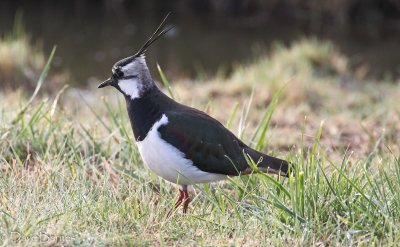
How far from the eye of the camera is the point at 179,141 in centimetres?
369

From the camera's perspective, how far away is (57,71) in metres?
9.97

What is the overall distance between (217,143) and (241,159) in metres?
0.15

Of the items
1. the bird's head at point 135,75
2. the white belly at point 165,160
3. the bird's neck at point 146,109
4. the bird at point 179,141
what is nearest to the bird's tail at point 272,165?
the bird at point 179,141

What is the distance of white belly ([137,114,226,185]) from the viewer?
11.9 feet

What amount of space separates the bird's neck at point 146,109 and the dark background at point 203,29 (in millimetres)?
6176

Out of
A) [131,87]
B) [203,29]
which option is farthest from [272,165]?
[203,29]

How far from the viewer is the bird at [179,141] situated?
3.66 meters

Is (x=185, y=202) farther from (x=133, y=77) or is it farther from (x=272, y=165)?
(x=133, y=77)

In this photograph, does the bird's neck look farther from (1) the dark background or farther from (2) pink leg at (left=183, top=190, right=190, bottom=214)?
(1) the dark background

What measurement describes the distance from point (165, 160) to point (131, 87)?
49 cm

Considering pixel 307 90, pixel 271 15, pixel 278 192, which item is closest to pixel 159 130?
pixel 278 192

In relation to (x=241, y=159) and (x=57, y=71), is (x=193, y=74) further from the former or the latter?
(x=241, y=159)

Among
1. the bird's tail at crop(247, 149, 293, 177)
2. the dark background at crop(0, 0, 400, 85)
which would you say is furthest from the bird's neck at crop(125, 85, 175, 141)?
the dark background at crop(0, 0, 400, 85)

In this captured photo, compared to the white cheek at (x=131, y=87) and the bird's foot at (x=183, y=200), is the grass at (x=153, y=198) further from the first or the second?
the white cheek at (x=131, y=87)
